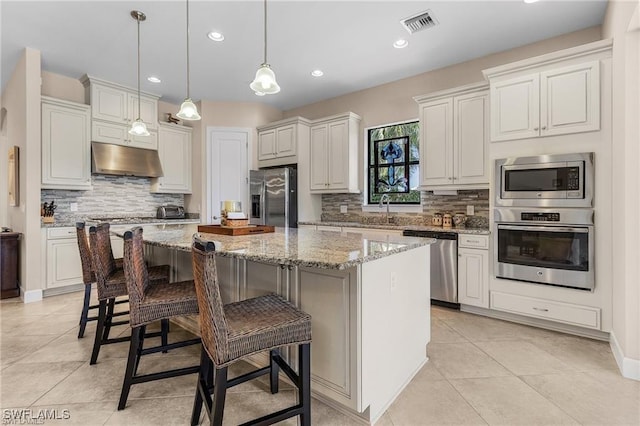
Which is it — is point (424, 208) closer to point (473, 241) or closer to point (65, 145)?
point (473, 241)

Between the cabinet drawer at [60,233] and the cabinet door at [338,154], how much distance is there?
3444 mm

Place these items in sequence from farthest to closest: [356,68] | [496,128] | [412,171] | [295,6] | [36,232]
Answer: [412,171], [356,68], [36,232], [496,128], [295,6]

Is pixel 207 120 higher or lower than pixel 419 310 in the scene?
higher

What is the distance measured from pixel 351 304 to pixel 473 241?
2.27m

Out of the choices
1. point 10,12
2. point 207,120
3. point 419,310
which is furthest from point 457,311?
point 10,12

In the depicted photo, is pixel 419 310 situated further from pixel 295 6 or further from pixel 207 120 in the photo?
pixel 207 120

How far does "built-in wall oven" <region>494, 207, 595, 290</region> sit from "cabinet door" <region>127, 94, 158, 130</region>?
4953 mm

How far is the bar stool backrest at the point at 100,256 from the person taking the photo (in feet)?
7.31

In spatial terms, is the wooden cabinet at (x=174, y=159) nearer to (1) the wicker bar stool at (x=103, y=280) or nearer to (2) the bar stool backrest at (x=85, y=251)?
(2) the bar stool backrest at (x=85, y=251)

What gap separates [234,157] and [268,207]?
3.72 feet

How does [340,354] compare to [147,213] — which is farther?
[147,213]

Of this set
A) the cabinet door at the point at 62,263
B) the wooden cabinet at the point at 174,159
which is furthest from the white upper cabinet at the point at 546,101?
the cabinet door at the point at 62,263

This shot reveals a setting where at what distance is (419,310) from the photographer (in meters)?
2.21

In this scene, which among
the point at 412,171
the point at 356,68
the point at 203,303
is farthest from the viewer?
the point at 412,171
